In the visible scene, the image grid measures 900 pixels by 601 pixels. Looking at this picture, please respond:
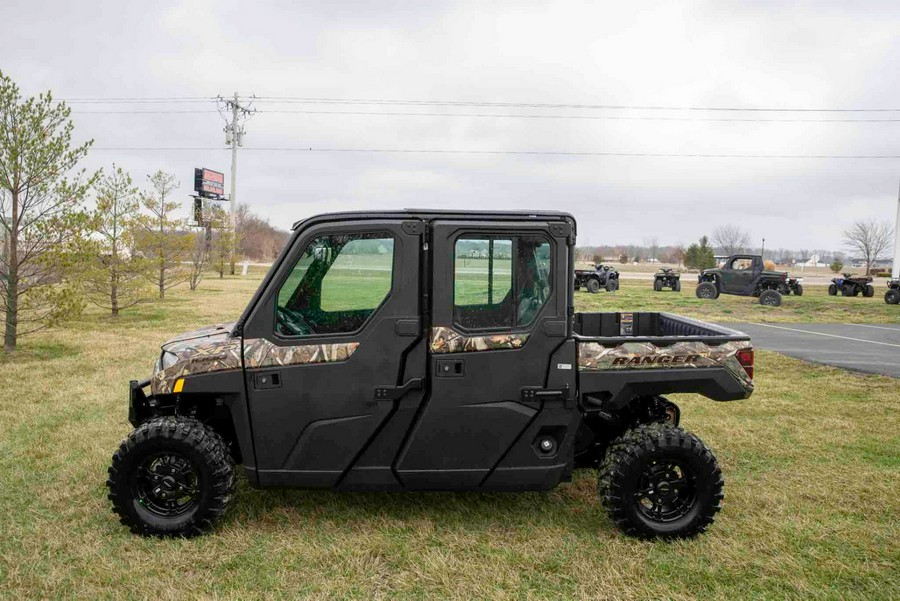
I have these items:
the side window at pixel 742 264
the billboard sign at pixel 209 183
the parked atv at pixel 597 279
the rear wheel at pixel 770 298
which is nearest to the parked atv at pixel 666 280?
the parked atv at pixel 597 279

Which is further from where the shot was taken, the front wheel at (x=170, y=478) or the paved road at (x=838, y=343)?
the paved road at (x=838, y=343)

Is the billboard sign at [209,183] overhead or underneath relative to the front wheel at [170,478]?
overhead

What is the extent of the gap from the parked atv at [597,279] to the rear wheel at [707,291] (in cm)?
451

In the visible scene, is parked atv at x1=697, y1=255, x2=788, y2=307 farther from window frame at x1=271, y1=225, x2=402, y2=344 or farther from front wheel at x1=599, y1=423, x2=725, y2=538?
window frame at x1=271, y1=225, x2=402, y2=344

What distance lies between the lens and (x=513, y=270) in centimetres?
392

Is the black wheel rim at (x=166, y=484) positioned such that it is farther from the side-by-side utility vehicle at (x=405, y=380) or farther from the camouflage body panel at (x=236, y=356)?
the camouflage body panel at (x=236, y=356)

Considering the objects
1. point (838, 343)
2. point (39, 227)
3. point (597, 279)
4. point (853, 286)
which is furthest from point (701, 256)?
point (39, 227)

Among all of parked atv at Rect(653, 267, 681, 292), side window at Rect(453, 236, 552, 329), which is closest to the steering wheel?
side window at Rect(453, 236, 552, 329)

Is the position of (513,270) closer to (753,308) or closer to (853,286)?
(753,308)

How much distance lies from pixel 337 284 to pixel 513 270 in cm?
111

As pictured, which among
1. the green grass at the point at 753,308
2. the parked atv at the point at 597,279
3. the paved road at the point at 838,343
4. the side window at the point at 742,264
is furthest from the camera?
the parked atv at the point at 597,279

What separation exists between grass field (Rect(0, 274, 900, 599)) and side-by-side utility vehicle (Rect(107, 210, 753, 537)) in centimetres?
31

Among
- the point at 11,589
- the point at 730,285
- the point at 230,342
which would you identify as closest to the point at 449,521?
the point at 230,342

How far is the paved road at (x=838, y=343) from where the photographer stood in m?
10.8
